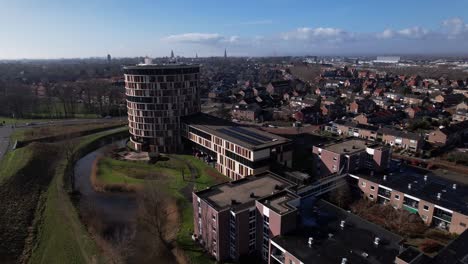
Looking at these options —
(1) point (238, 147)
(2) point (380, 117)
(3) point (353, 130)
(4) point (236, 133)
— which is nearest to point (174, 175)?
(1) point (238, 147)

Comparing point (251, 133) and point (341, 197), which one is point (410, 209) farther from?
point (251, 133)

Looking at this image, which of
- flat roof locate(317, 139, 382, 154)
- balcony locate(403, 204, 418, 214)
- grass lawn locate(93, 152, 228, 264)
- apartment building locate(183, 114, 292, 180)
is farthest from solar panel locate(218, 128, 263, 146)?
balcony locate(403, 204, 418, 214)

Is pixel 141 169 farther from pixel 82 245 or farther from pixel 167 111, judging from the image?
pixel 82 245

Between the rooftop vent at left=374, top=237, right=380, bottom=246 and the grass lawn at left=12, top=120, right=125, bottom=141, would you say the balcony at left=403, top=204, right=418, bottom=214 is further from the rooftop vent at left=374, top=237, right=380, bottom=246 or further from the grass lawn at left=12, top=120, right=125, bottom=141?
the grass lawn at left=12, top=120, right=125, bottom=141

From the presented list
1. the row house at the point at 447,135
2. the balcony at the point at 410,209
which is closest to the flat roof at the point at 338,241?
the balcony at the point at 410,209

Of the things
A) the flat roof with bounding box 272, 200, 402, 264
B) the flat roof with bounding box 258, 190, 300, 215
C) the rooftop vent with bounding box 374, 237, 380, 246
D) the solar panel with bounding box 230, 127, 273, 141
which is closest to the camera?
the flat roof with bounding box 272, 200, 402, 264

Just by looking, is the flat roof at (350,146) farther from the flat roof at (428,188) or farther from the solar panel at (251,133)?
the solar panel at (251,133)
